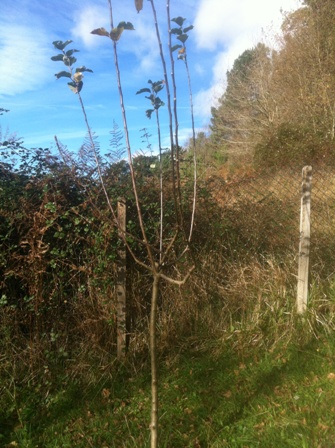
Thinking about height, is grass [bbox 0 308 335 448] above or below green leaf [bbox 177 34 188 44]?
below

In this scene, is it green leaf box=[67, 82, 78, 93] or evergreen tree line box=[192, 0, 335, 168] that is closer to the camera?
green leaf box=[67, 82, 78, 93]

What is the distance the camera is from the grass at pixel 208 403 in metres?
2.84

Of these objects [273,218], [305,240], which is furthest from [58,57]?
[273,218]

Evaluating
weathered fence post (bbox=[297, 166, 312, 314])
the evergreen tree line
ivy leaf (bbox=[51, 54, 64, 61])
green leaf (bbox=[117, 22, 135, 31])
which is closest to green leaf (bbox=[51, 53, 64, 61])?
ivy leaf (bbox=[51, 54, 64, 61])

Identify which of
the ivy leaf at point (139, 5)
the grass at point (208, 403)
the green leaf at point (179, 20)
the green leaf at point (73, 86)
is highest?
the ivy leaf at point (139, 5)

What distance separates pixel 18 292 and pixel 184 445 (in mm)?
2296

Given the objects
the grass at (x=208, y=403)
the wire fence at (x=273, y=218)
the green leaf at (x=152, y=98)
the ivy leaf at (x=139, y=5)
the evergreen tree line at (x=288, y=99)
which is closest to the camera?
the ivy leaf at (x=139, y=5)

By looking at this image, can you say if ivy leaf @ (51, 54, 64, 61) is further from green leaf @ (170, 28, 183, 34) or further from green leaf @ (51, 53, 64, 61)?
green leaf @ (170, 28, 183, 34)

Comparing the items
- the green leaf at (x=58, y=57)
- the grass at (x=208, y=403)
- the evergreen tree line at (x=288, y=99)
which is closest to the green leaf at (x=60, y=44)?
the green leaf at (x=58, y=57)

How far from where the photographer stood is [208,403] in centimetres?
323

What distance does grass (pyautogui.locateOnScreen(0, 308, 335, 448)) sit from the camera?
2.84 m

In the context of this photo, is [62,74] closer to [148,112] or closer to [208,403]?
[148,112]

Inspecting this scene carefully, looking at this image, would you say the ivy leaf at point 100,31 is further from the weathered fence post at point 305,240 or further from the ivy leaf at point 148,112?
the weathered fence post at point 305,240

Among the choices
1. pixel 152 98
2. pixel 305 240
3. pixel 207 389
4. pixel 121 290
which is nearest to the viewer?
pixel 152 98
